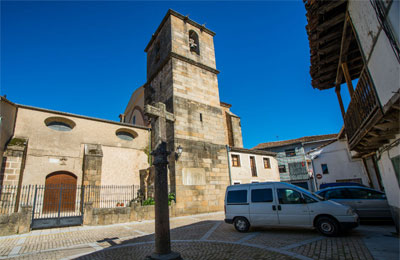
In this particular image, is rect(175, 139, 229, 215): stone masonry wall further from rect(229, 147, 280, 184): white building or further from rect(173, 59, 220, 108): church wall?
rect(173, 59, 220, 108): church wall

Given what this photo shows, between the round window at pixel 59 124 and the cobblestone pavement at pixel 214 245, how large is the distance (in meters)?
7.68

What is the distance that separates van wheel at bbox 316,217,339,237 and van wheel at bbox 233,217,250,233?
2.25 meters

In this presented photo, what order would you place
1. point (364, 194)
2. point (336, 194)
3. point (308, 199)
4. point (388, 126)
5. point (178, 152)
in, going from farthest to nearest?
point (178, 152) < point (336, 194) < point (364, 194) < point (308, 199) < point (388, 126)

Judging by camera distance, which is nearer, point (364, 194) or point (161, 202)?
point (161, 202)

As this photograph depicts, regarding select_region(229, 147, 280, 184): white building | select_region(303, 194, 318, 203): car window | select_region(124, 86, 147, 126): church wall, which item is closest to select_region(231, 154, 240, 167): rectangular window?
select_region(229, 147, 280, 184): white building

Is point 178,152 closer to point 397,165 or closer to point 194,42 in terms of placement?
point 397,165

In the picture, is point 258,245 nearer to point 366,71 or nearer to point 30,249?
point 366,71

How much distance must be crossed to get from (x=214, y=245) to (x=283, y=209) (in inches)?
106

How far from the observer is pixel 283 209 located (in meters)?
7.04

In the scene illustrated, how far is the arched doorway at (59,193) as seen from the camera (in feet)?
39.8

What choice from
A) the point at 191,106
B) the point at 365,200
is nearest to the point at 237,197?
the point at 365,200

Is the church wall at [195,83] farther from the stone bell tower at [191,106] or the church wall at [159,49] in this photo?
the church wall at [159,49]

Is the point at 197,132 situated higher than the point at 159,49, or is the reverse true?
the point at 159,49

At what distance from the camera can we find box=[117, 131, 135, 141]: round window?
16203 millimetres
